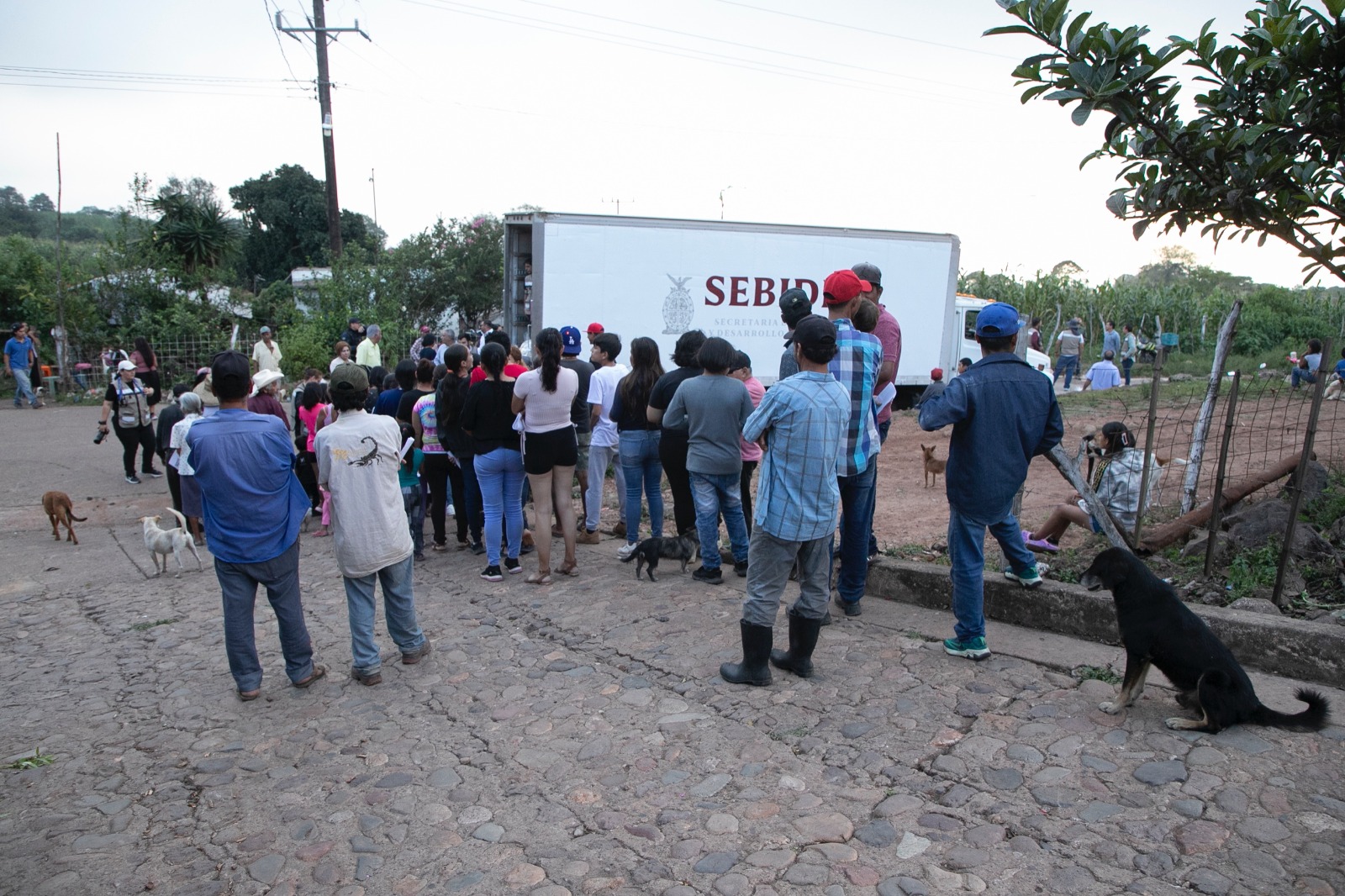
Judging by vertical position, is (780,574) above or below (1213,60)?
below

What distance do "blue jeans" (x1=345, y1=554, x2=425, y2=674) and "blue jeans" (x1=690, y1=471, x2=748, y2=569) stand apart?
198 cm

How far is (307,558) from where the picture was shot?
812 cm

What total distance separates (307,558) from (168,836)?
4793 mm

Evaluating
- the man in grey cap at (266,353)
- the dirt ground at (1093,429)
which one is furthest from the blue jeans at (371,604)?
the man in grey cap at (266,353)

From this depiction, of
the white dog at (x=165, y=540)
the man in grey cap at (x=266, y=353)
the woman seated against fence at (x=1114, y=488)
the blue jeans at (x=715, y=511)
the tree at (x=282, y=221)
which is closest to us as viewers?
the woman seated against fence at (x=1114, y=488)

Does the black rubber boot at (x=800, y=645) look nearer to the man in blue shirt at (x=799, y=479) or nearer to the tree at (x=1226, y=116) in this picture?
the man in blue shirt at (x=799, y=479)

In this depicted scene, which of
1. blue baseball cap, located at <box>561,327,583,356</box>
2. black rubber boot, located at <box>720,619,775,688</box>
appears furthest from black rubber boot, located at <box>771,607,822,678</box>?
blue baseball cap, located at <box>561,327,583,356</box>

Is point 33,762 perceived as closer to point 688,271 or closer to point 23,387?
point 688,271

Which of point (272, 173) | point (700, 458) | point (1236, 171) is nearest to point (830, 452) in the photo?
point (700, 458)

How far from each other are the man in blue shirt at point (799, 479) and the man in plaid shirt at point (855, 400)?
50cm

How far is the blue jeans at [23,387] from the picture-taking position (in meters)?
19.5

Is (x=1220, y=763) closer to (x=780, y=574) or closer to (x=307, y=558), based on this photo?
(x=780, y=574)

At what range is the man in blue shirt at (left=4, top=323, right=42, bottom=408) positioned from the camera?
1939 centimetres

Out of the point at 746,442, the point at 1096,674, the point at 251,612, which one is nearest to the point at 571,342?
the point at 746,442
